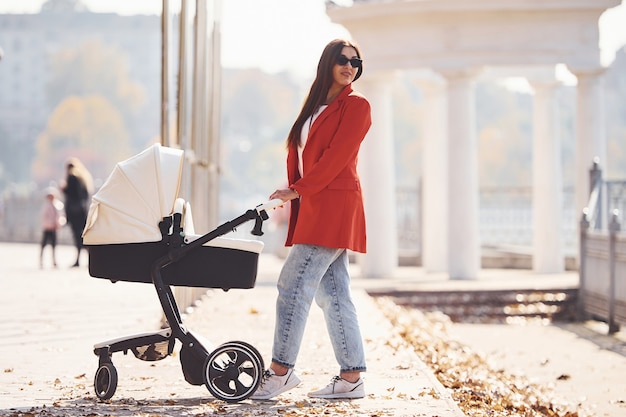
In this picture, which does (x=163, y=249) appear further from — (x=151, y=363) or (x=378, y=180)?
(x=378, y=180)

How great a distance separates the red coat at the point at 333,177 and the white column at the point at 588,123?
14.8 m

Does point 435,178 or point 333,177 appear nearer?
point 333,177

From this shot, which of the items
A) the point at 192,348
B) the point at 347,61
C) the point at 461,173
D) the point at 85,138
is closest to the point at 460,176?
the point at 461,173

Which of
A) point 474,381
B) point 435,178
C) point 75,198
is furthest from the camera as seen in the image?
point 435,178

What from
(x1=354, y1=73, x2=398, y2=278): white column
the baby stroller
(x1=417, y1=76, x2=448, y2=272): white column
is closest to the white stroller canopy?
the baby stroller

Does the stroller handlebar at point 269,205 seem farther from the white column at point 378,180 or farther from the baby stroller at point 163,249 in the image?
the white column at point 378,180

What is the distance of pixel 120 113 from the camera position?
12362cm

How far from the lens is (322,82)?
736cm

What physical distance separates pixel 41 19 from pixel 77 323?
144m

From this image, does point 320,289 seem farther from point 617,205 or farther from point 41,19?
point 41,19

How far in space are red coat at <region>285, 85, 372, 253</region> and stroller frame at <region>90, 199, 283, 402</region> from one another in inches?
10.3

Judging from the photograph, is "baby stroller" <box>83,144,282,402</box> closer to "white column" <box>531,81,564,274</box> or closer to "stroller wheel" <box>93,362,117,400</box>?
"stroller wheel" <box>93,362,117,400</box>

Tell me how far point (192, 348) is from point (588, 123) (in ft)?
51.2

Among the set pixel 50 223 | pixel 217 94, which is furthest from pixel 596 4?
pixel 50 223
